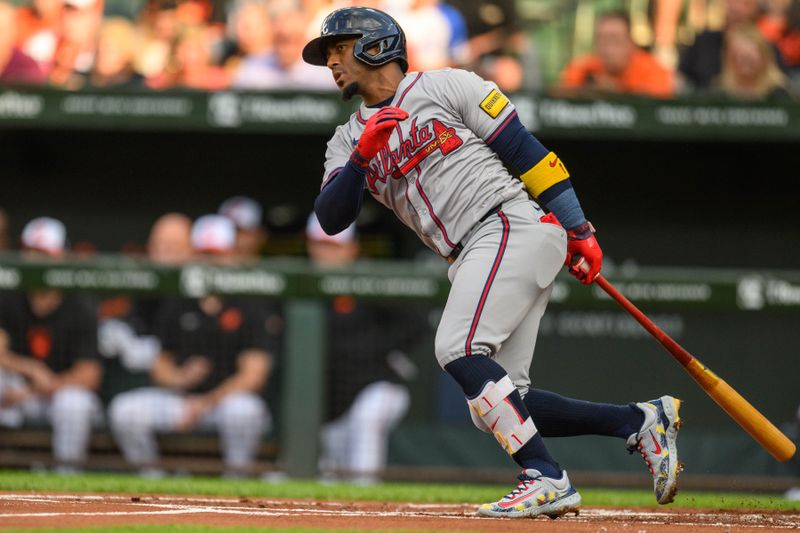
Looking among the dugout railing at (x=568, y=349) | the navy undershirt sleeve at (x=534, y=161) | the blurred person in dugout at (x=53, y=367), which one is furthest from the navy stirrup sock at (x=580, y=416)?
the blurred person in dugout at (x=53, y=367)

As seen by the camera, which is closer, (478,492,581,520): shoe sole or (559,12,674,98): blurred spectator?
(478,492,581,520): shoe sole

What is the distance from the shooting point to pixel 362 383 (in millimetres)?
6887

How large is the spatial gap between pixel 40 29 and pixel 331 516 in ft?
19.7

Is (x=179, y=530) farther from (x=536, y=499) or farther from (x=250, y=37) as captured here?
(x=250, y=37)

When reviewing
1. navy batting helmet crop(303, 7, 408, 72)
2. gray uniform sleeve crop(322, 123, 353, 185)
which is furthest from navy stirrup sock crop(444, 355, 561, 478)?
navy batting helmet crop(303, 7, 408, 72)

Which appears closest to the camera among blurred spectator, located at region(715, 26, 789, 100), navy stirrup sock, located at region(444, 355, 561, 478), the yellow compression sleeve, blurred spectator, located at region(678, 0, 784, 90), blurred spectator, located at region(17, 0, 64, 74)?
navy stirrup sock, located at region(444, 355, 561, 478)

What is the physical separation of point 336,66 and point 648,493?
3116 mm

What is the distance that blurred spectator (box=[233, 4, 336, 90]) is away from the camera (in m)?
8.81

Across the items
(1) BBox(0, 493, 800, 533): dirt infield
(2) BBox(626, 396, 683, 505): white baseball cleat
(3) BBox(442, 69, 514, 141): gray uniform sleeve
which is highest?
(3) BBox(442, 69, 514, 141): gray uniform sleeve

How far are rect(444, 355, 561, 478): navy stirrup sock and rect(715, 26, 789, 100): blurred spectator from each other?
5.06 metres

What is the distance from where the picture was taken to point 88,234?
9969 millimetres

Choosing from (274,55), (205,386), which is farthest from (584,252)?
(274,55)

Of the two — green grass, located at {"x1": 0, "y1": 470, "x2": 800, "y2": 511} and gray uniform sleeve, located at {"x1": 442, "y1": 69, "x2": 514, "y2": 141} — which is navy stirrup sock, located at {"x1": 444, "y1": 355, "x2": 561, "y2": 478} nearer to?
gray uniform sleeve, located at {"x1": 442, "y1": 69, "x2": 514, "y2": 141}

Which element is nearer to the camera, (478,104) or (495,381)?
(495,381)
